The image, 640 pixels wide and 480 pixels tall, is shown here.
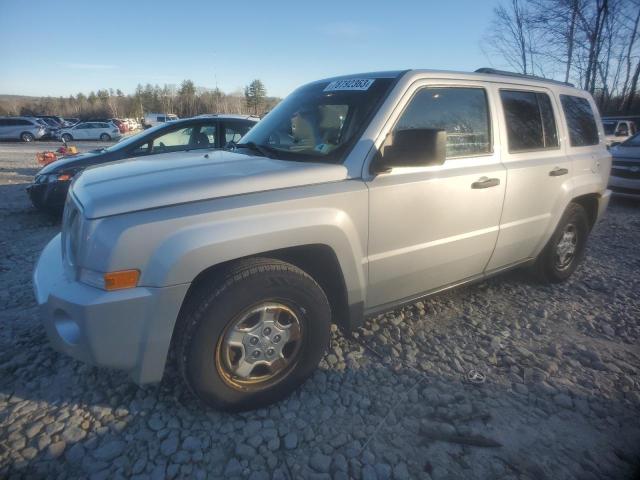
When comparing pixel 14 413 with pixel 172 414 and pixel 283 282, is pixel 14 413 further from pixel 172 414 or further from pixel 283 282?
pixel 283 282

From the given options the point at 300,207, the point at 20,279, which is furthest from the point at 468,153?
the point at 20,279

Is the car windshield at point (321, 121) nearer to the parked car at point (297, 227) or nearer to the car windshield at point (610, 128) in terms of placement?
the parked car at point (297, 227)

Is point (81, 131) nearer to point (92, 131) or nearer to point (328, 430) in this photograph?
point (92, 131)

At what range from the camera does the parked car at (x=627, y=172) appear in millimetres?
7520

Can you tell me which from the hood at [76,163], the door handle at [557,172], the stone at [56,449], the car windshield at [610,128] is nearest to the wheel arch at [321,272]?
the stone at [56,449]

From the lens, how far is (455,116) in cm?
268

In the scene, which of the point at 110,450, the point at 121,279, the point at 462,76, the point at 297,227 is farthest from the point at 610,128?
the point at 110,450

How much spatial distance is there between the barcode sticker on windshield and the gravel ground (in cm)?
187

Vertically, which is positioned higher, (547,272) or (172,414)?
(547,272)

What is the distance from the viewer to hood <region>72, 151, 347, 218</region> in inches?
70.0

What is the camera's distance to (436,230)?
2592 millimetres

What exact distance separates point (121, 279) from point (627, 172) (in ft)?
31.4

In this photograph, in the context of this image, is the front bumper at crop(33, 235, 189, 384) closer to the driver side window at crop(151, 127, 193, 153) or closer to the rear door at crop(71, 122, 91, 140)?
the driver side window at crop(151, 127, 193, 153)

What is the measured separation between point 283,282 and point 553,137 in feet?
9.56
